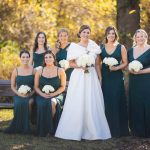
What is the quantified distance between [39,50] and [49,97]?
4.82ft

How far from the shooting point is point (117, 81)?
9.95m

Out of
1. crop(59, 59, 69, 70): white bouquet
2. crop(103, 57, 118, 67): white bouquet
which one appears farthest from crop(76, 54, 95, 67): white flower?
crop(59, 59, 69, 70): white bouquet

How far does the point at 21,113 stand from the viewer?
998 cm

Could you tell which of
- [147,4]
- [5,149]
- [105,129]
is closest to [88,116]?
→ [105,129]

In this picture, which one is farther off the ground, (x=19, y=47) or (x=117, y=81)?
(x=19, y=47)

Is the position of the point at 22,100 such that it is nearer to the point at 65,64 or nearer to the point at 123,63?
the point at 65,64

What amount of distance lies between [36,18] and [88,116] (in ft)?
43.7

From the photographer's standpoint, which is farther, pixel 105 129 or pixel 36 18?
pixel 36 18

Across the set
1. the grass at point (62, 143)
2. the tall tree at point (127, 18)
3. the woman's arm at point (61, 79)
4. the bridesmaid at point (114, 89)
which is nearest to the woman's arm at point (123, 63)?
the bridesmaid at point (114, 89)

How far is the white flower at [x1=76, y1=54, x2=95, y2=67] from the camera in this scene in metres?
9.53

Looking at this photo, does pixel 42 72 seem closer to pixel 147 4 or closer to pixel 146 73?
pixel 146 73

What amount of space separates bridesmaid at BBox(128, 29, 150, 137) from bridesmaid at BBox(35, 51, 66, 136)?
148 cm

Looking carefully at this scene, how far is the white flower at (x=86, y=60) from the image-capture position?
9.53 metres

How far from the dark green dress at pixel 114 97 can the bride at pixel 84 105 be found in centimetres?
19
